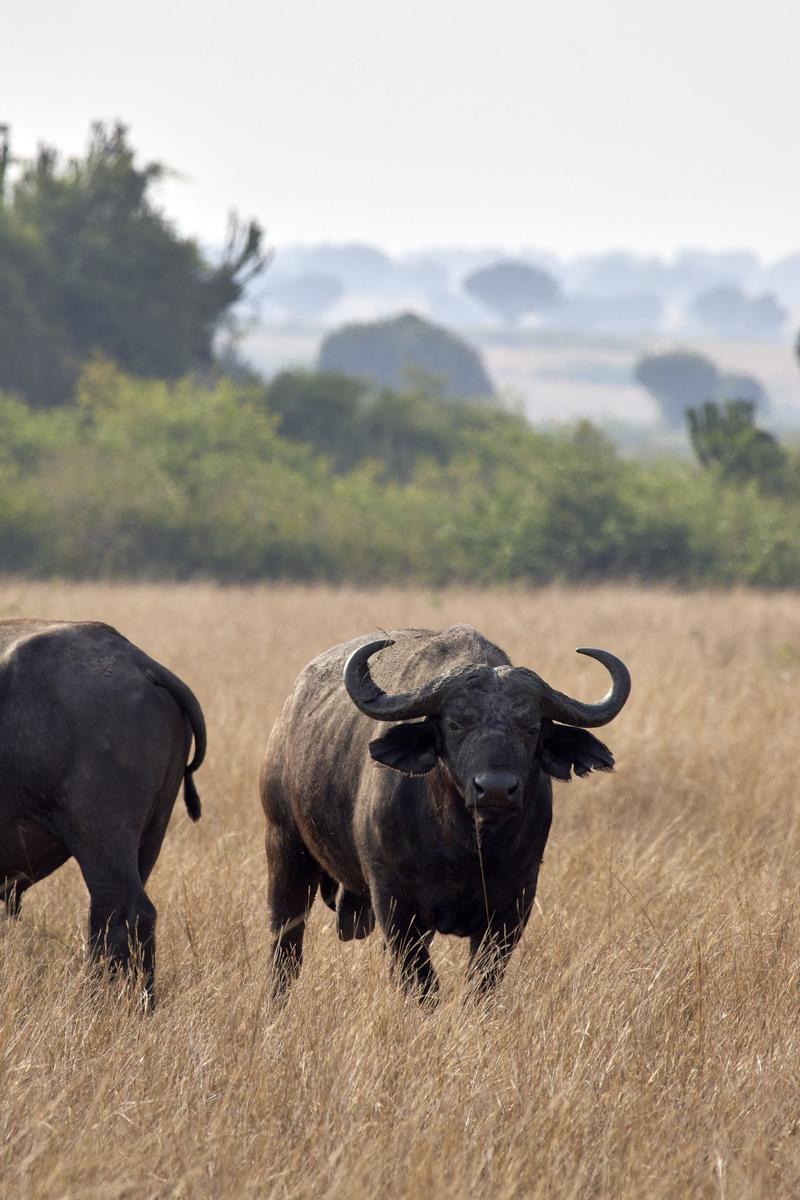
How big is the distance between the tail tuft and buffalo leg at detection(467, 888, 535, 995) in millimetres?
1315

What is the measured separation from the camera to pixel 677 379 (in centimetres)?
15512

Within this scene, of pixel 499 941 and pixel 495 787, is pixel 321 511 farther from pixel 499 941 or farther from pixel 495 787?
pixel 495 787

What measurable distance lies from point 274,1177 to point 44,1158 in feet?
1.90

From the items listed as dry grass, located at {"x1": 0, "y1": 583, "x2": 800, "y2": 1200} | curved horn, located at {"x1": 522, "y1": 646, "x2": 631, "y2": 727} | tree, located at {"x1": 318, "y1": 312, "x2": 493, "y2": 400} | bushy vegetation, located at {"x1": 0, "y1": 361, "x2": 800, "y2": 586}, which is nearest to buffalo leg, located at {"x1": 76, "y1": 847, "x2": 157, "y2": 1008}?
dry grass, located at {"x1": 0, "y1": 583, "x2": 800, "y2": 1200}

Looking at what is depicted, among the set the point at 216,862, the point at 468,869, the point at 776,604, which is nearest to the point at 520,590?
the point at 776,604

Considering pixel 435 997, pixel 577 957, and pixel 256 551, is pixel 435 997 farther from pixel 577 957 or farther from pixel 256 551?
pixel 256 551

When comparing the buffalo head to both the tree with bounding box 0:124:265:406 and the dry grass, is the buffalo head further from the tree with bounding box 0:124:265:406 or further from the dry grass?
the tree with bounding box 0:124:265:406

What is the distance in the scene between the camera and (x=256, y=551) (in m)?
29.9

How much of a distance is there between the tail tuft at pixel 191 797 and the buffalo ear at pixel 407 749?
1211 millimetres

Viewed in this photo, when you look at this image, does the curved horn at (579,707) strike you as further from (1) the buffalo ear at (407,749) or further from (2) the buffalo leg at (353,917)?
(2) the buffalo leg at (353,917)

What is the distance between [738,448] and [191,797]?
95.4 ft

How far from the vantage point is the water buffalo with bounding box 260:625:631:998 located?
16.1 feet

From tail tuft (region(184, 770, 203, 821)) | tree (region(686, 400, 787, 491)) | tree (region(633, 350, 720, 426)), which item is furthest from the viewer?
tree (region(633, 350, 720, 426))

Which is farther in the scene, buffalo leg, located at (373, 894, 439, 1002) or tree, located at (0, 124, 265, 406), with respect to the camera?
tree, located at (0, 124, 265, 406)
